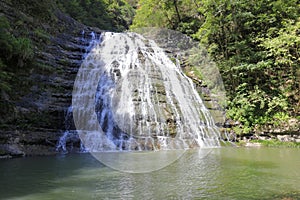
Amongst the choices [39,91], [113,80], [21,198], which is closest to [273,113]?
[113,80]

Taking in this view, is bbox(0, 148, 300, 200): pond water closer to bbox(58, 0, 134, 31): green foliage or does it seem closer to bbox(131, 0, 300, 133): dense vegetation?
bbox(131, 0, 300, 133): dense vegetation

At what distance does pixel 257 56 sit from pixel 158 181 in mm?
10776

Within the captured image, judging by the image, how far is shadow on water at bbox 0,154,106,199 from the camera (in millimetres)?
4109

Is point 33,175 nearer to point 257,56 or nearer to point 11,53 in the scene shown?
point 11,53

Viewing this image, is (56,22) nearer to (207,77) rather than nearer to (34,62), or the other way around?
(34,62)

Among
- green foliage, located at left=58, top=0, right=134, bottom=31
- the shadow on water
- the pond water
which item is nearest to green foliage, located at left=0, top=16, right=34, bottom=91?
the shadow on water

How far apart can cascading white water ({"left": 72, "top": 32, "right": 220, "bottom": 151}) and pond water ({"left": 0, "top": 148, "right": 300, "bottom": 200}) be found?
354cm

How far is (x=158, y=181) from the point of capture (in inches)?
182

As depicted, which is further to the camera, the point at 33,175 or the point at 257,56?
the point at 257,56

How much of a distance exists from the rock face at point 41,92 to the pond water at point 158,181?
2.38m

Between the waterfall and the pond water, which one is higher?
the waterfall

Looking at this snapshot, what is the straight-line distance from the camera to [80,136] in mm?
9680

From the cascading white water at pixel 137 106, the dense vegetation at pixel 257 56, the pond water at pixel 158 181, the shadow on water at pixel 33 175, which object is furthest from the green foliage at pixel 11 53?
the dense vegetation at pixel 257 56

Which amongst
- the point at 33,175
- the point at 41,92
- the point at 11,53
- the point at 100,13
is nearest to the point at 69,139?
the point at 41,92
